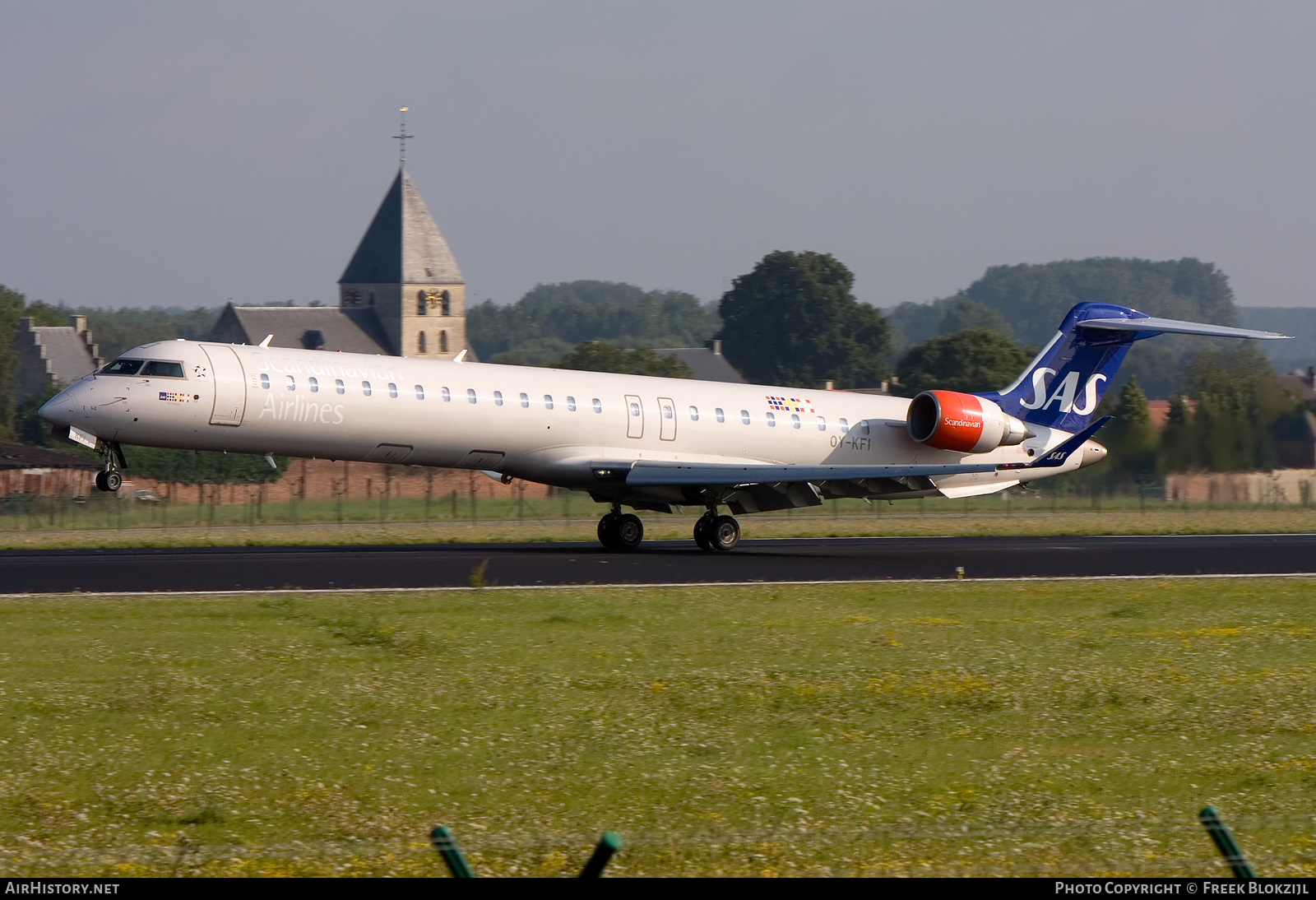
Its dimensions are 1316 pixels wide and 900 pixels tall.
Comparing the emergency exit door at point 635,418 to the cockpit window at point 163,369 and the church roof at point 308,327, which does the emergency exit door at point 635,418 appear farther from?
the church roof at point 308,327

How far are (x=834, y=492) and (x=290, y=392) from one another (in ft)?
36.3

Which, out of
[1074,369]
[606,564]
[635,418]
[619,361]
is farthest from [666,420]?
[619,361]

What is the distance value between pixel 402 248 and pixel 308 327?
13.3m

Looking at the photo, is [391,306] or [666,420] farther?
[391,306]

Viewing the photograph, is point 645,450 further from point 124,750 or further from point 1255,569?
point 124,750

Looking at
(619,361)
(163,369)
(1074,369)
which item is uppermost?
(619,361)

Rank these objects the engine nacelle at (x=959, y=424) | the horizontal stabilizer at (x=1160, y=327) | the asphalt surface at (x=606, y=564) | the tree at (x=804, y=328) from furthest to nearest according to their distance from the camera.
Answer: the tree at (x=804, y=328) → the horizontal stabilizer at (x=1160, y=327) → the engine nacelle at (x=959, y=424) → the asphalt surface at (x=606, y=564)

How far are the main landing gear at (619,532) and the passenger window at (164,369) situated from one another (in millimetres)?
8970

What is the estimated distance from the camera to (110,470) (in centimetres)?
2492

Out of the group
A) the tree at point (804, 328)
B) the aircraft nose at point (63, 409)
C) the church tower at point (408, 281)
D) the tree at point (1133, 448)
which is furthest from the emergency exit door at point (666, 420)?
the tree at point (804, 328)

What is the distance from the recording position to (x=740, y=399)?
31.4m

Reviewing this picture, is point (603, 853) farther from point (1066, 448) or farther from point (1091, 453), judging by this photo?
point (1091, 453)

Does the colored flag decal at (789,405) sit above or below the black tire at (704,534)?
above

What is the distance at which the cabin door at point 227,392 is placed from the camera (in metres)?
25.5
